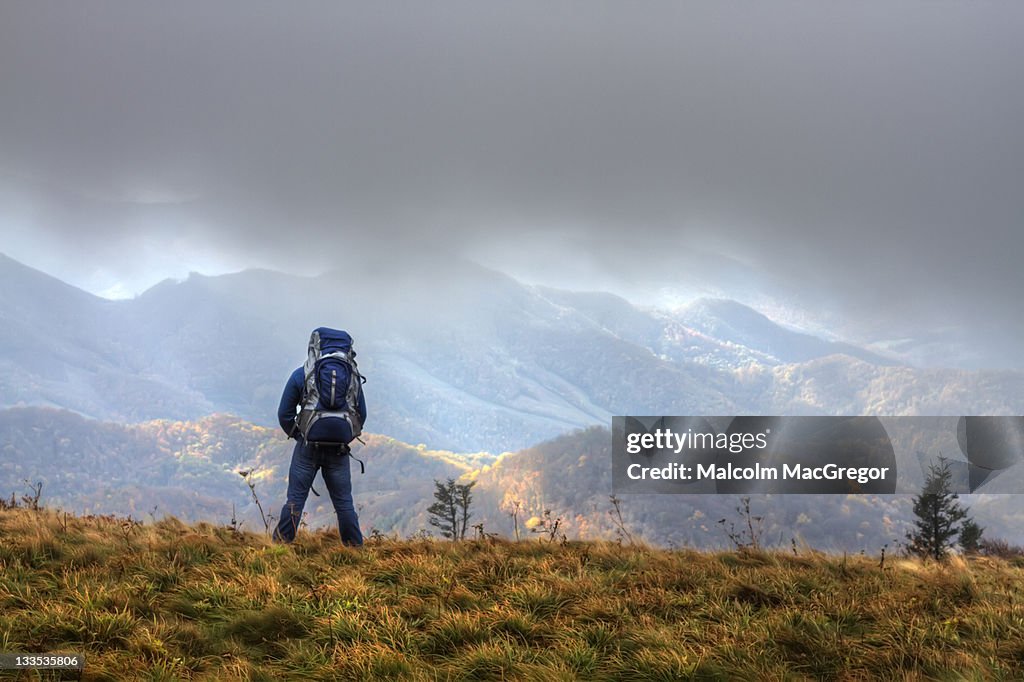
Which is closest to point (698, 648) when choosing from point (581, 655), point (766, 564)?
point (581, 655)

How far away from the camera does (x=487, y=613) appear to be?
6.73 meters

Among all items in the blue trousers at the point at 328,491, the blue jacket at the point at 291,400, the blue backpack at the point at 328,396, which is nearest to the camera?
the blue backpack at the point at 328,396

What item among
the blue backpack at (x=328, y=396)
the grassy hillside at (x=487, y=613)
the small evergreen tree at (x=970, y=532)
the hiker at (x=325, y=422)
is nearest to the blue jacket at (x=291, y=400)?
the hiker at (x=325, y=422)

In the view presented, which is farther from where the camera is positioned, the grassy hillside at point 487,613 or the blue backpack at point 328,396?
the blue backpack at point 328,396

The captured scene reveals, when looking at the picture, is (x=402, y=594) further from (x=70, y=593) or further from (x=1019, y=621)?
(x=1019, y=621)

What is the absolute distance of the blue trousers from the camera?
10648 mm

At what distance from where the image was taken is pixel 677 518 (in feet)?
465

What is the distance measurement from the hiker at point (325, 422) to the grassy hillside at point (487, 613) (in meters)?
1.03

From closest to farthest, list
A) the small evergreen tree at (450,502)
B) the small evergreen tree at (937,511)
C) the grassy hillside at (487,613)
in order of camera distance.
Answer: the grassy hillside at (487,613)
the small evergreen tree at (450,502)
the small evergreen tree at (937,511)

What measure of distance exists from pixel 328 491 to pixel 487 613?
476 centimetres

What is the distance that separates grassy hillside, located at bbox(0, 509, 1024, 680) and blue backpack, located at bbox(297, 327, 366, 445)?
5.54 feet

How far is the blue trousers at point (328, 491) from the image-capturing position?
10.6 m

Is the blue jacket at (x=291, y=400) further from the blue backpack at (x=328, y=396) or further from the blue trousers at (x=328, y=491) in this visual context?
the blue trousers at (x=328, y=491)

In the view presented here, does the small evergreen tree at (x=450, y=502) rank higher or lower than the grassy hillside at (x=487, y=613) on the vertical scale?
higher
